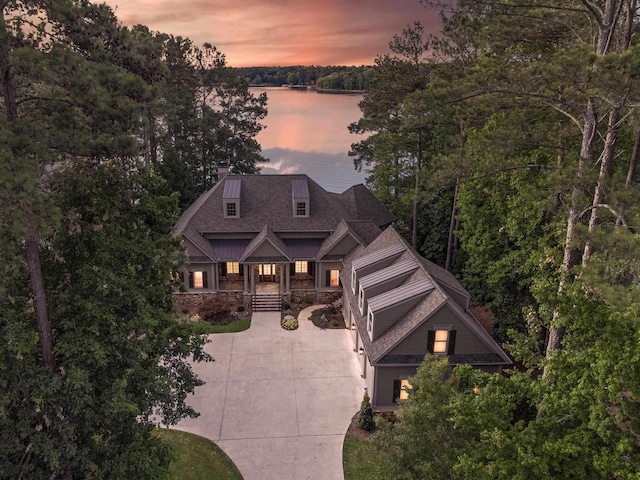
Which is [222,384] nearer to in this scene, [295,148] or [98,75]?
[98,75]

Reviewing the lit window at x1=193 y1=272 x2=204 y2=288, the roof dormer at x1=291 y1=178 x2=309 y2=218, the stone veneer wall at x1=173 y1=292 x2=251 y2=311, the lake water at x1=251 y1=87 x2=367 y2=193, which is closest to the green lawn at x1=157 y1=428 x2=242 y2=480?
the stone veneer wall at x1=173 y1=292 x2=251 y2=311

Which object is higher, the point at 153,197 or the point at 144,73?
the point at 144,73

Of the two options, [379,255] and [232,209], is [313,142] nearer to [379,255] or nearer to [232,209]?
[232,209]

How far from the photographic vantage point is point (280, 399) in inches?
890

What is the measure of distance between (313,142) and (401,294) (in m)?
75.0

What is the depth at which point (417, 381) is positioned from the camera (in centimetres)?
1352

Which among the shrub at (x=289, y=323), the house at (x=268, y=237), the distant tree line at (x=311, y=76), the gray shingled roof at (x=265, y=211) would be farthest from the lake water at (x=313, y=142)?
the shrub at (x=289, y=323)

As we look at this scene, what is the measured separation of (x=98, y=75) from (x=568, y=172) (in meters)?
12.9

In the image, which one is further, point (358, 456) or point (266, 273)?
point (266, 273)

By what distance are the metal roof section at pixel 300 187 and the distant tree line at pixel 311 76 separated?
68.2 metres

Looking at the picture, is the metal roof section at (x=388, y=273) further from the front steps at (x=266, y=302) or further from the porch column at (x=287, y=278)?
the front steps at (x=266, y=302)

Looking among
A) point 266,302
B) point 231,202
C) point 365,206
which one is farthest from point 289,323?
point 365,206

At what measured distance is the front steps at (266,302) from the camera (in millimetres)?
31906

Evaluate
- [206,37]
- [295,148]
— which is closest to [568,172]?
[206,37]
